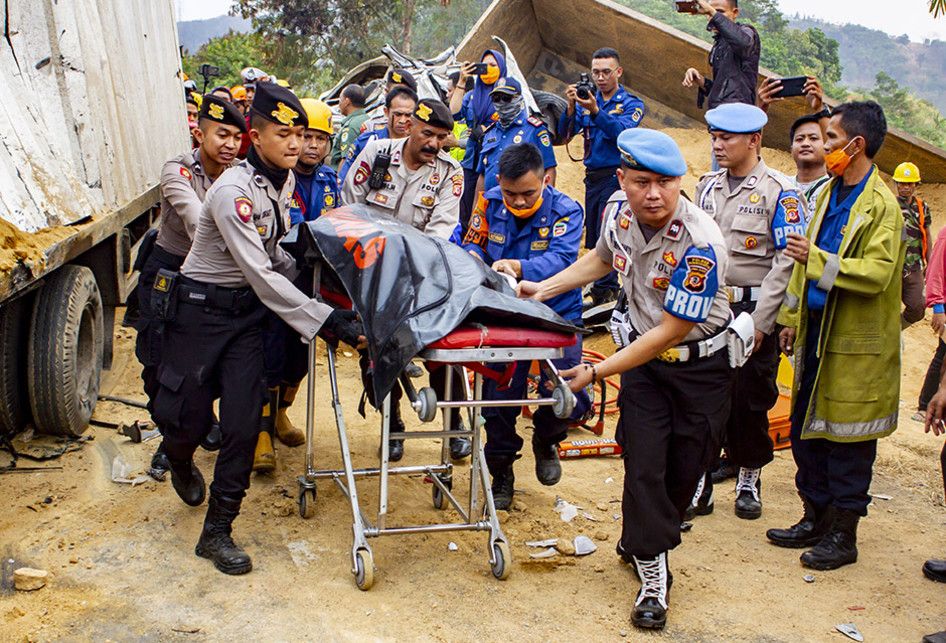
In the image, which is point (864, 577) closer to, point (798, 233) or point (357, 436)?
point (798, 233)

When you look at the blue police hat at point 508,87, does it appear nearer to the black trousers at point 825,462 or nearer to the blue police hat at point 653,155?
the black trousers at point 825,462

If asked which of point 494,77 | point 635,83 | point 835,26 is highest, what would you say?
point 494,77

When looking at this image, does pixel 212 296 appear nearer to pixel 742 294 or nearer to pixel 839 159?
pixel 742 294

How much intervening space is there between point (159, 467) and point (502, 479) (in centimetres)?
188

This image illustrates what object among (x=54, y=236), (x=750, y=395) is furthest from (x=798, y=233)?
(x=54, y=236)

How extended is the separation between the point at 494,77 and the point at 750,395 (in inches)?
162

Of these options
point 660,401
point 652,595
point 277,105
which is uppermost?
point 277,105

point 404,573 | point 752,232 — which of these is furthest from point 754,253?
point 404,573

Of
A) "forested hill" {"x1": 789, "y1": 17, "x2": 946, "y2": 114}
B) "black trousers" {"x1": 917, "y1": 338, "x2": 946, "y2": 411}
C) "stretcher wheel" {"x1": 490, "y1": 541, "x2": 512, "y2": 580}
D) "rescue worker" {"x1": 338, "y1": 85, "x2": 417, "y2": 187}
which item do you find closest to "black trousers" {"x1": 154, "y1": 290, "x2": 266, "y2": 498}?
"stretcher wheel" {"x1": 490, "y1": 541, "x2": 512, "y2": 580}

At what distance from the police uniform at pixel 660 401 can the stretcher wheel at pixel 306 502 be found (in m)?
1.65

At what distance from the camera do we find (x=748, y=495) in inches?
215

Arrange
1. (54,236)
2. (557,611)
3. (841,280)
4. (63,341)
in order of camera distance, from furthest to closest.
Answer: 1. (63,341)
2. (54,236)
3. (841,280)
4. (557,611)

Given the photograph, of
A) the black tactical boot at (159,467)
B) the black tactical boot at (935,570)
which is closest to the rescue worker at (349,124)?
the black tactical boot at (159,467)

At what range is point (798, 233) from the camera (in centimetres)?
467
